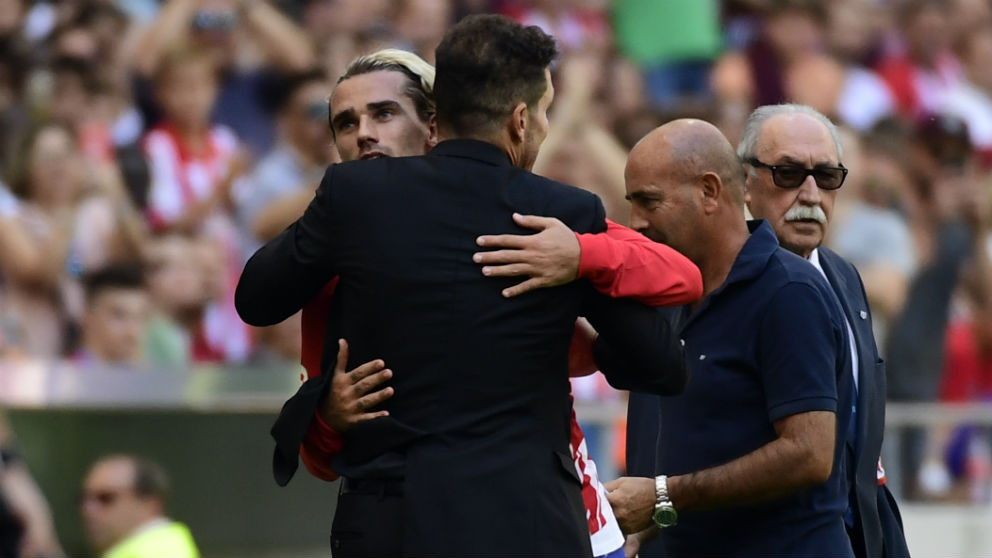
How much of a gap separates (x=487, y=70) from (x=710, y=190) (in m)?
1.03

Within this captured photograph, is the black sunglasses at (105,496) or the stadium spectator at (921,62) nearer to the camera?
the black sunglasses at (105,496)

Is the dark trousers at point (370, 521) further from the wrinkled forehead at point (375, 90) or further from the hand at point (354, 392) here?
the wrinkled forehead at point (375, 90)

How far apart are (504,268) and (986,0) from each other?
11740mm

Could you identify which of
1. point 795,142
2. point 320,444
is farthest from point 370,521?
point 795,142

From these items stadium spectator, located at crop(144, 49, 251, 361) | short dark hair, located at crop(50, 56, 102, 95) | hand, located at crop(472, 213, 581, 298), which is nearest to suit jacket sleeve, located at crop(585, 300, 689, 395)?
hand, located at crop(472, 213, 581, 298)

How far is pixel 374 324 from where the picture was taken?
3.49 metres

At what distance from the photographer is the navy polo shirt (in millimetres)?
4082

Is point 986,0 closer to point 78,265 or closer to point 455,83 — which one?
point 78,265

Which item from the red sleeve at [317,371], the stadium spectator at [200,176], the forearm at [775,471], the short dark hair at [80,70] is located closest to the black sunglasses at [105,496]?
the stadium spectator at [200,176]

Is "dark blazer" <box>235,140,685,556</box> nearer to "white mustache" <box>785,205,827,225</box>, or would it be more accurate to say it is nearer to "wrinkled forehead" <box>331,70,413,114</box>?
"wrinkled forehead" <box>331,70,413,114</box>

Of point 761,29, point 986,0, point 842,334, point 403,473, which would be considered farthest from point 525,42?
point 986,0

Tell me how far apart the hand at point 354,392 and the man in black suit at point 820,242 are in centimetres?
160

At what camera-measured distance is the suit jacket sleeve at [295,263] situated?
11.4ft

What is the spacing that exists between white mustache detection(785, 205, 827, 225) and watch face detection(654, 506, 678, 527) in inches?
42.9
